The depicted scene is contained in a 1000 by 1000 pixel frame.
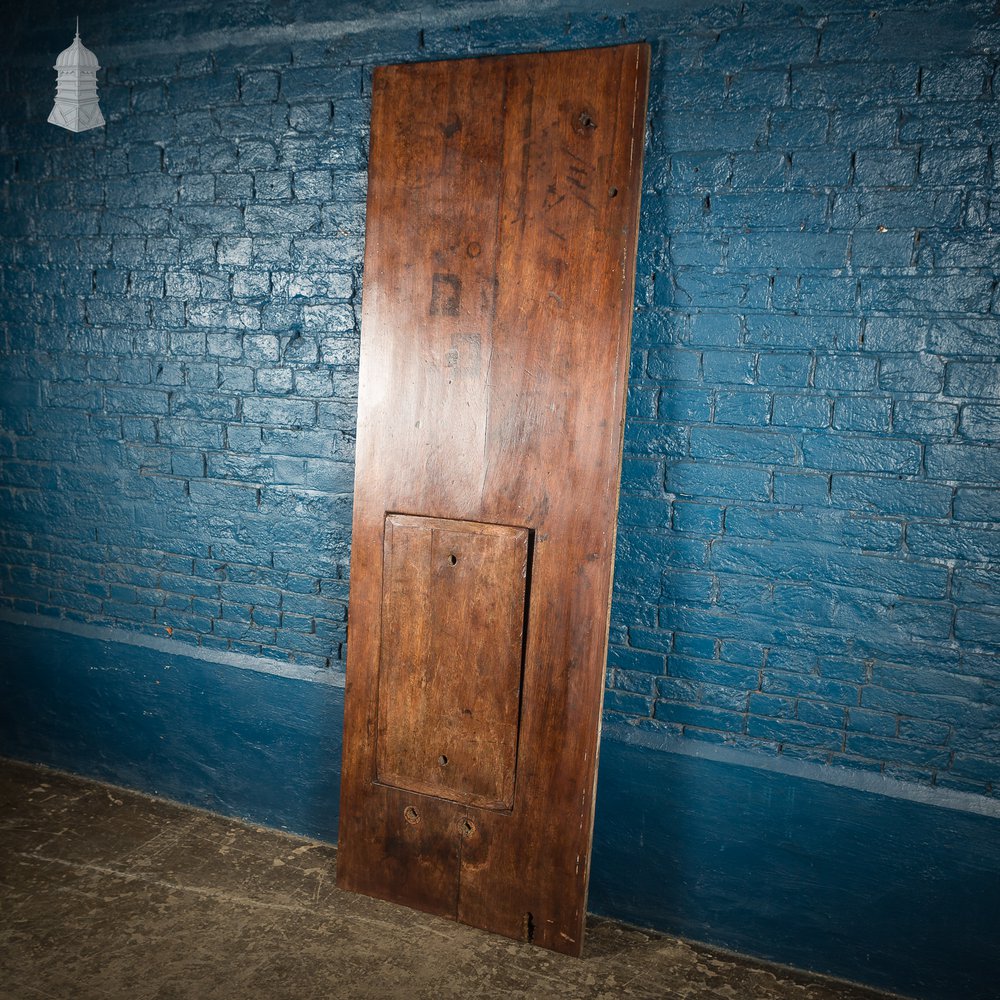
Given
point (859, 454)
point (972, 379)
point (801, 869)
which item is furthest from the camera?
point (801, 869)

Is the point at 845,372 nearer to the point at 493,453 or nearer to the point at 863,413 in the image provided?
the point at 863,413

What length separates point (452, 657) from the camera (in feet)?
8.03

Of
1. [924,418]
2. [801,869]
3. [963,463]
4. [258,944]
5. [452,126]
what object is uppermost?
[452,126]

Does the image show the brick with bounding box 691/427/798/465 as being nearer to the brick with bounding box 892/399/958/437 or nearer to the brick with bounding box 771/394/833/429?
the brick with bounding box 771/394/833/429

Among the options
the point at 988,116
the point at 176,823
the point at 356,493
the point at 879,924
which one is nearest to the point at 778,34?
the point at 988,116

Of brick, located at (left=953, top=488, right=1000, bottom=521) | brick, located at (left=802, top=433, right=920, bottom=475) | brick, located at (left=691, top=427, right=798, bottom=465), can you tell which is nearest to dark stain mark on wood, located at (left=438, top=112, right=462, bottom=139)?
brick, located at (left=691, top=427, right=798, bottom=465)

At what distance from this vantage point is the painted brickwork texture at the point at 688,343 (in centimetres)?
215

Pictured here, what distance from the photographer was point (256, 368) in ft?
9.41

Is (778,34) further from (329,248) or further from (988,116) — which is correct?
(329,248)

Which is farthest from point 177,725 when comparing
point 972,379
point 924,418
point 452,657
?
point 972,379

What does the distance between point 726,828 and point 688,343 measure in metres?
1.42

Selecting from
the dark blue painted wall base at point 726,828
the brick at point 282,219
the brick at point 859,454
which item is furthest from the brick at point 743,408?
the brick at point 282,219

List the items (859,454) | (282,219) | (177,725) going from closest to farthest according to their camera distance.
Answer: (859,454) < (282,219) < (177,725)

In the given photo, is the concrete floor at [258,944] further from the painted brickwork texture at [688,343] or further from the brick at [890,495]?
the brick at [890,495]
